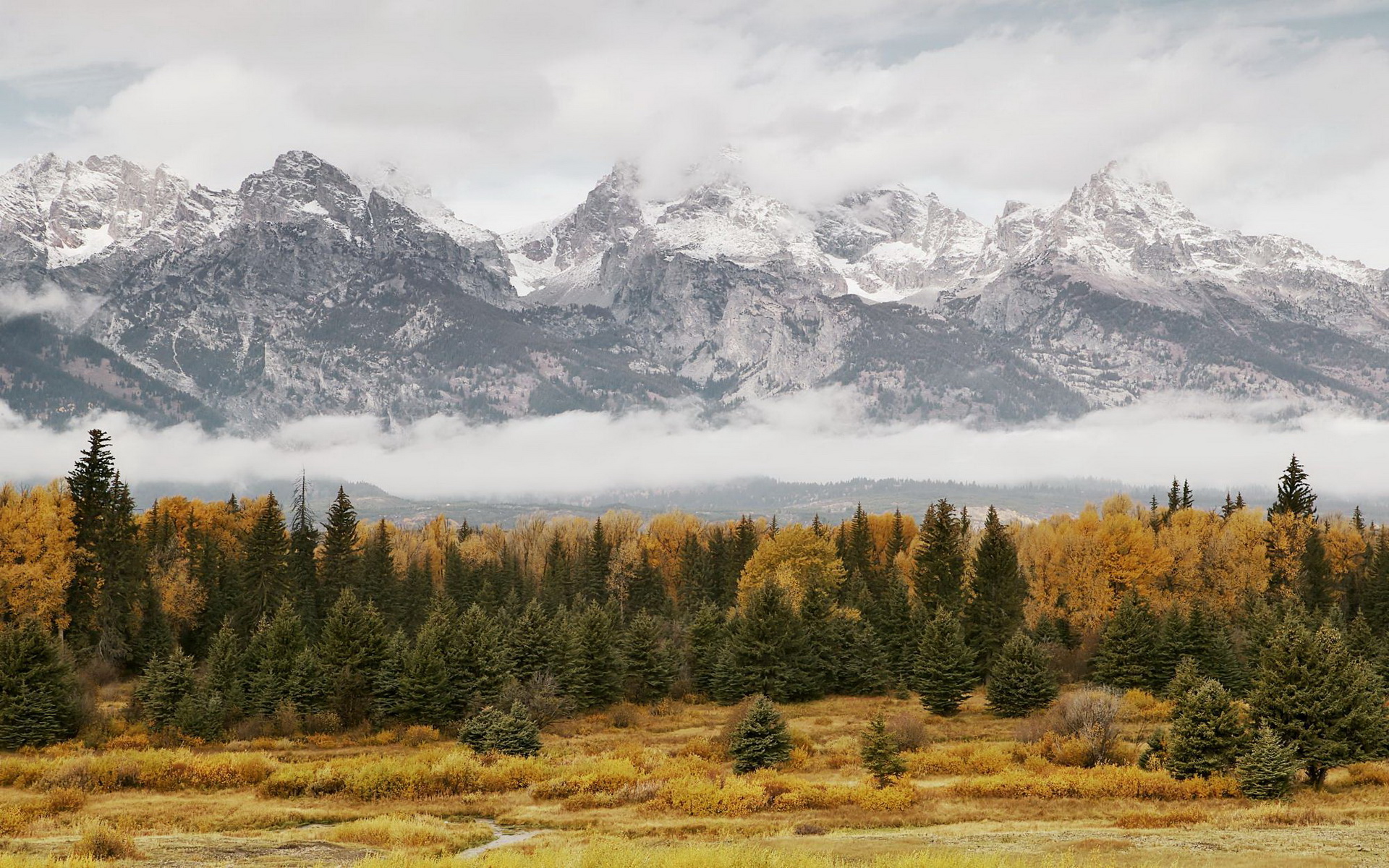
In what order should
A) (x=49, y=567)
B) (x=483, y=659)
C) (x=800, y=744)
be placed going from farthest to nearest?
(x=49, y=567) → (x=483, y=659) → (x=800, y=744)

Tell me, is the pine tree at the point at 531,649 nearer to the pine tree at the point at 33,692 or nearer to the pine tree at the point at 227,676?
the pine tree at the point at 227,676

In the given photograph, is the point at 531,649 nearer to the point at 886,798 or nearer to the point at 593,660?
the point at 593,660

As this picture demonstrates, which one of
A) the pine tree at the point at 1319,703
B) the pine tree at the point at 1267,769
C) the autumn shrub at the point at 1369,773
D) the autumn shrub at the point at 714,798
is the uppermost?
the pine tree at the point at 1319,703

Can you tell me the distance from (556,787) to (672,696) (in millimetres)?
36256

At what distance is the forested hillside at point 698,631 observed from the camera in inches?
2375

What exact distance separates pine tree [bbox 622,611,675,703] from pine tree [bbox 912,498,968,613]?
25403mm

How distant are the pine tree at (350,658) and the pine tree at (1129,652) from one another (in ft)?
165

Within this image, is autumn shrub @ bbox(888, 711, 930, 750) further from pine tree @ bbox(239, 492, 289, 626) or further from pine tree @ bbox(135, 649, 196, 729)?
pine tree @ bbox(239, 492, 289, 626)

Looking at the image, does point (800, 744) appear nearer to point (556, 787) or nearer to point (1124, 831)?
point (556, 787)

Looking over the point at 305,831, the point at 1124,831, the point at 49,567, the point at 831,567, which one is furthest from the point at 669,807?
the point at 831,567

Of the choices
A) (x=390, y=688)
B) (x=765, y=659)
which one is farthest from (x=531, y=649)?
(x=765, y=659)

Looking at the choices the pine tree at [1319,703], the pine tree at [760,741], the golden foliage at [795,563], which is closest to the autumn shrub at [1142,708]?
the pine tree at [1319,703]

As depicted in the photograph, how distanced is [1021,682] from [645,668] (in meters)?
28.1

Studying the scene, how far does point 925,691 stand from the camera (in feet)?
250
